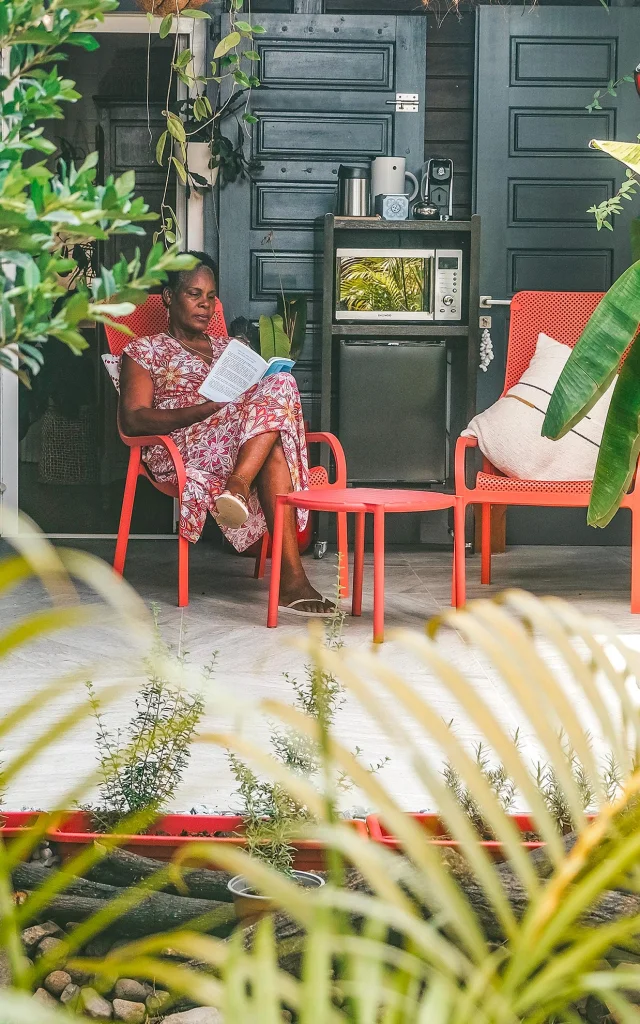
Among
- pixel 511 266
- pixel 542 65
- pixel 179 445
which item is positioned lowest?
pixel 179 445

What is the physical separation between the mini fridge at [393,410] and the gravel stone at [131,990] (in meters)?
3.72

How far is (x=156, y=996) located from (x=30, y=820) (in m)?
0.33

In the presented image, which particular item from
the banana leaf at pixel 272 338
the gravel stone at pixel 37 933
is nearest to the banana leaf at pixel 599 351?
the gravel stone at pixel 37 933

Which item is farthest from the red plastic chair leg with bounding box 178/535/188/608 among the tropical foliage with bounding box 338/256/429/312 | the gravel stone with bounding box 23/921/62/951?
the gravel stone with bounding box 23/921/62/951

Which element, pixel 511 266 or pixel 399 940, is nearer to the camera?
pixel 399 940

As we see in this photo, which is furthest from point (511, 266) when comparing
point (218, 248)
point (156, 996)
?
point (156, 996)

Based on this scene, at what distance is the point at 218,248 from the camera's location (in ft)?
17.0

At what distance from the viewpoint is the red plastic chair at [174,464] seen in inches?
144

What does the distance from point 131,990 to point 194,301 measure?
3201 mm

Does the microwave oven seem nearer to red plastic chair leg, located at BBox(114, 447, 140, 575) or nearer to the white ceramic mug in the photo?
the white ceramic mug

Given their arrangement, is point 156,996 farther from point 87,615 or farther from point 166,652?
point 87,615

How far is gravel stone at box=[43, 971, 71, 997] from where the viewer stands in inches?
51.4

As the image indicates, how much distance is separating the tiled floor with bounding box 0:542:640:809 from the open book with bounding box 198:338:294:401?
0.72m

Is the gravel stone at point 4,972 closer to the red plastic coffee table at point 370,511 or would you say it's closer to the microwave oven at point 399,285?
the red plastic coffee table at point 370,511
